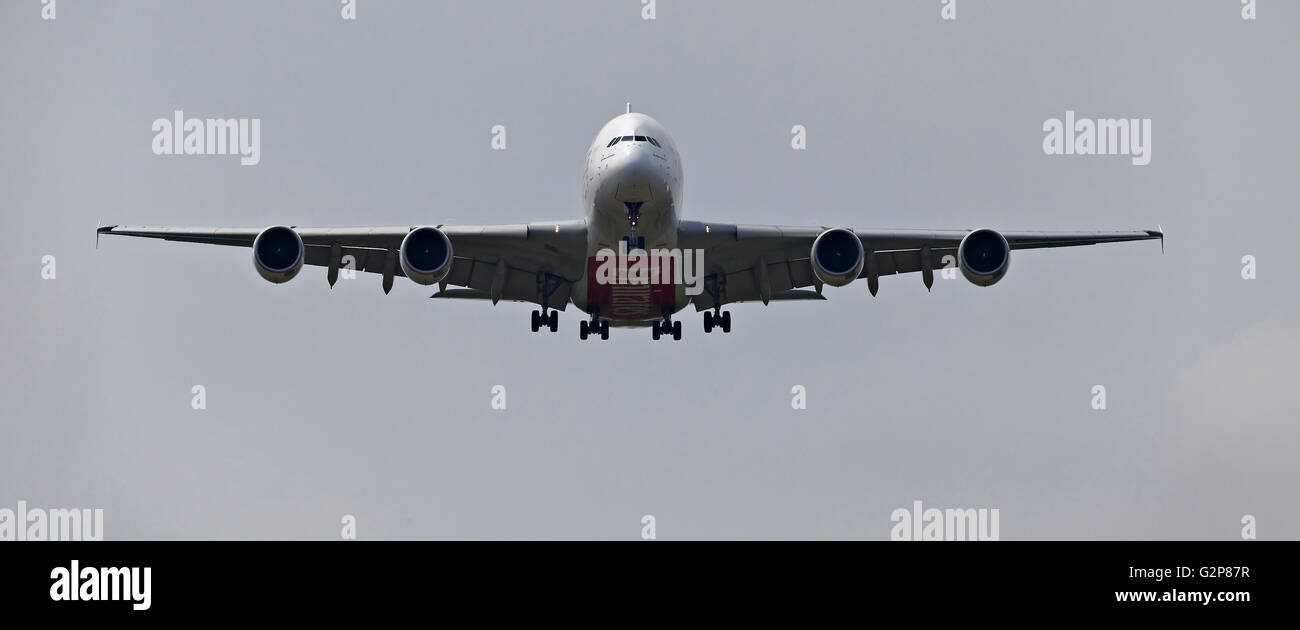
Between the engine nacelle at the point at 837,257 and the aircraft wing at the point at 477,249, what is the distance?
220 inches

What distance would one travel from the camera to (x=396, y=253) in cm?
4447

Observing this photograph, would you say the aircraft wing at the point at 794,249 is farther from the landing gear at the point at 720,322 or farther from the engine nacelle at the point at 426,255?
the engine nacelle at the point at 426,255

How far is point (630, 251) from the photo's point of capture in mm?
42062

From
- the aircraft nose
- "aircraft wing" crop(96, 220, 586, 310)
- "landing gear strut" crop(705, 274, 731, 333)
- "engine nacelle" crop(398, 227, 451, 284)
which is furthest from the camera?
Answer: "landing gear strut" crop(705, 274, 731, 333)

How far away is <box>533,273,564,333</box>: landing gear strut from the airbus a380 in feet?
0.12

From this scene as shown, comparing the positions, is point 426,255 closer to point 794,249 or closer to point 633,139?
point 633,139

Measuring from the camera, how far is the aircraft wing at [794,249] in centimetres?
4353

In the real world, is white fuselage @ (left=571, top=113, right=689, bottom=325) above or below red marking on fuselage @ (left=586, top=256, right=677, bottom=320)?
above

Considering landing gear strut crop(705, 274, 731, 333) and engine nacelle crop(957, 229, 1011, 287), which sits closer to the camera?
engine nacelle crop(957, 229, 1011, 287)

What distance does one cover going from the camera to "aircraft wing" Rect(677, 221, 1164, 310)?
43.5m

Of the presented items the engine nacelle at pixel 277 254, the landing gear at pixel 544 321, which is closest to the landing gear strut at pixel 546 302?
the landing gear at pixel 544 321

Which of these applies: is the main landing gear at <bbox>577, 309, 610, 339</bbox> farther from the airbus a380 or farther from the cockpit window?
the cockpit window

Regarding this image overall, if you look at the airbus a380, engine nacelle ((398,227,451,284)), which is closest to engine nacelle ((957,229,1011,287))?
the airbus a380
